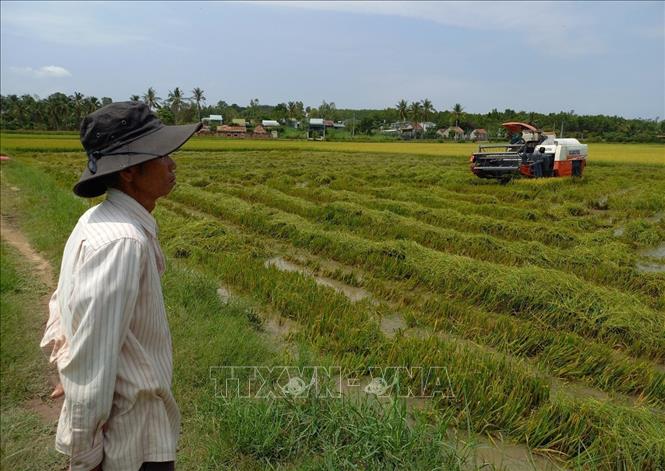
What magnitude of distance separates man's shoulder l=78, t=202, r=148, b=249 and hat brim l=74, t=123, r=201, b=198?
99mm

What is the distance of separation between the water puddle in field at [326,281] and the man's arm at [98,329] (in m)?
3.84

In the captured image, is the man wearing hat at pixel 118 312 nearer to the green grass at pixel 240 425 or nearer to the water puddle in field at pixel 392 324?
the green grass at pixel 240 425

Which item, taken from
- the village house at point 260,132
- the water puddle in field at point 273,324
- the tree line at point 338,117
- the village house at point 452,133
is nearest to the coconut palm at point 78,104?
the tree line at point 338,117

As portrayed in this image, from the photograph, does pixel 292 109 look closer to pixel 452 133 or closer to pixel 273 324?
pixel 452 133

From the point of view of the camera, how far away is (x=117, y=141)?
143 cm

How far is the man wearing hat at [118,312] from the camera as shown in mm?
1266

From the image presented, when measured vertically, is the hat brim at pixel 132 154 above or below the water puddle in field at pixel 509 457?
→ above

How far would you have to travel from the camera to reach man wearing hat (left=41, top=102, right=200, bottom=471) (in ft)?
4.15

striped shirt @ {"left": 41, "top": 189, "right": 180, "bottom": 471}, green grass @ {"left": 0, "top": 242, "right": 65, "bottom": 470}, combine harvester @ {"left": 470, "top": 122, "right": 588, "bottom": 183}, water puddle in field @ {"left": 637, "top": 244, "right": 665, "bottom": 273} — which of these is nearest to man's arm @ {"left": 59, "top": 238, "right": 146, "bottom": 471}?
striped shirt @ {"left": 41, "top": 189, "right": 180, "bottom": 471}

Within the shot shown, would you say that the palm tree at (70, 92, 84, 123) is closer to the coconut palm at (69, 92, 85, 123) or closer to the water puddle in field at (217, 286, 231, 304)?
the coconut palm at (69, 92, 85, 123)

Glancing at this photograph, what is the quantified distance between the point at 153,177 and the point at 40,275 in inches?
194

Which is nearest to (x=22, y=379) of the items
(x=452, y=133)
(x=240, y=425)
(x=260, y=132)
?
(x=240, y=425)

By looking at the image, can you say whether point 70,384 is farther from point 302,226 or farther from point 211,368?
point 302,226

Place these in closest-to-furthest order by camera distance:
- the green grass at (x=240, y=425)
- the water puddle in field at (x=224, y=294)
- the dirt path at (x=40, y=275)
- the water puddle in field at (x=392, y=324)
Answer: the green grass at (x=240, y=425), the dirt path at (x=40, y=275), the water puddle in field at (x=392, y=324), the water puddle in field at (x=224, y=294)
